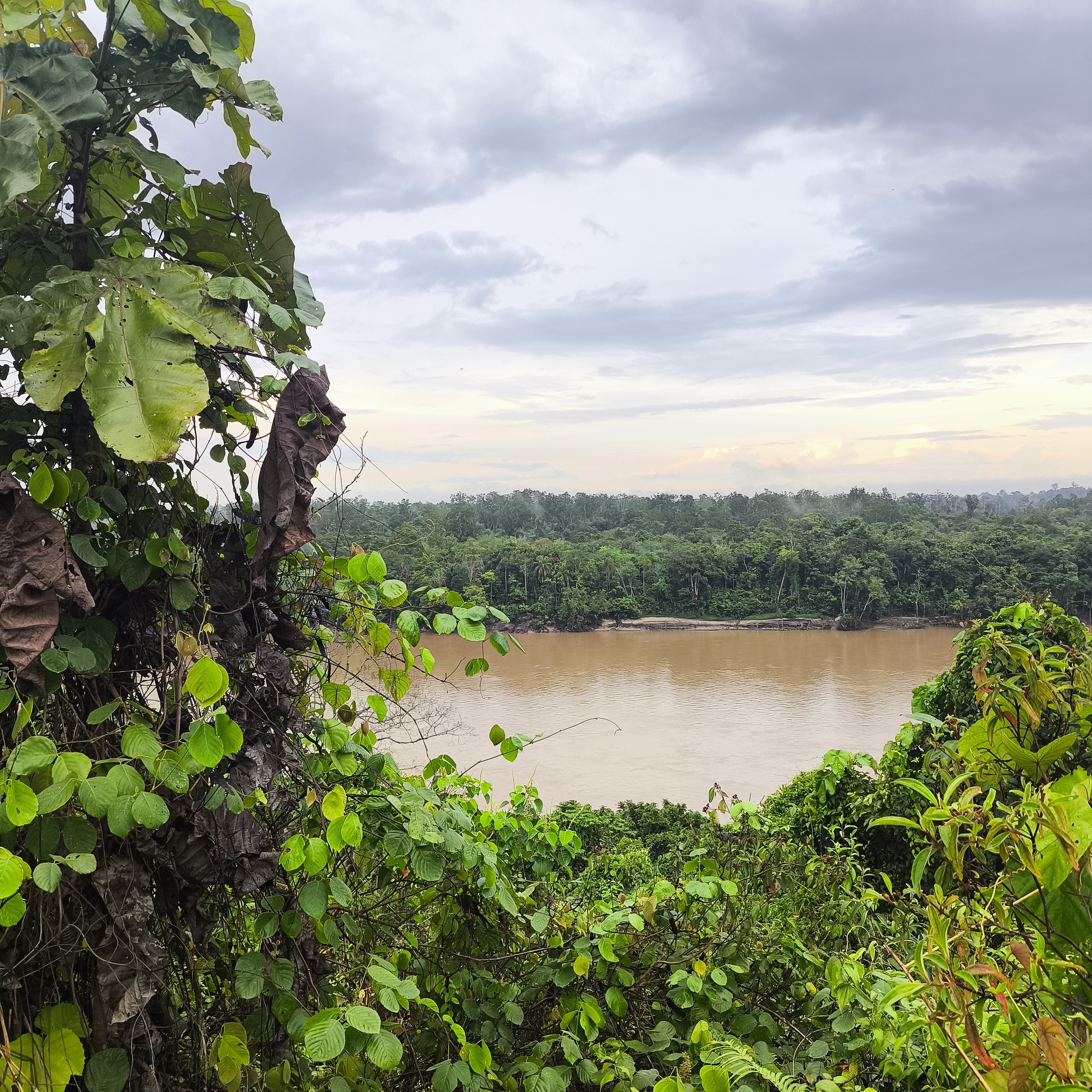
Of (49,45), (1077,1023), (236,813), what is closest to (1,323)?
(49,45)

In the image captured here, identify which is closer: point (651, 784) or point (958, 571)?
point (651, 784)

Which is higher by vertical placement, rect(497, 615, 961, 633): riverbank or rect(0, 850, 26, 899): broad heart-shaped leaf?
rect(0, 850, 26, 899): broad heart-shaped leaf

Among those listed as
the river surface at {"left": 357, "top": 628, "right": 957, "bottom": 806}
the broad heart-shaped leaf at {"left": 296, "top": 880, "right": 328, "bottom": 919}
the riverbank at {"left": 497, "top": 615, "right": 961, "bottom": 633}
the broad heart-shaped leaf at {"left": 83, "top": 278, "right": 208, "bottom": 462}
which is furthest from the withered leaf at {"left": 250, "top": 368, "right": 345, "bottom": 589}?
the riverbank at {"left": 497, "top": 615, "right": 961, "bottom": 633}

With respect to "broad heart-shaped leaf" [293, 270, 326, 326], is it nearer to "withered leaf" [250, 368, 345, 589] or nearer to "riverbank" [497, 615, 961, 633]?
"withered leaf" [250, 368, 345, 589]

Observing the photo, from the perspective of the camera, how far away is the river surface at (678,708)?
10.8 m

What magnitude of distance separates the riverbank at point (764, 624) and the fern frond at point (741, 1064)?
24.6 m

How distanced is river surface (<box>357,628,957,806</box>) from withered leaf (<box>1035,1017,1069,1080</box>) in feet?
18.9

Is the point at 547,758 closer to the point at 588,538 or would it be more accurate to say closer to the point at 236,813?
Result: the point at 236,813

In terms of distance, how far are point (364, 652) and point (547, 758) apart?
38.3ft

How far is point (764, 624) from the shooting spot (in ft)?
86.2

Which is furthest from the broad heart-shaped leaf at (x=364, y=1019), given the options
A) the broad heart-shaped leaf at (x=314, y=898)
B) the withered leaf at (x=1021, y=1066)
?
the withered leaf at (x=1021, y=1066)

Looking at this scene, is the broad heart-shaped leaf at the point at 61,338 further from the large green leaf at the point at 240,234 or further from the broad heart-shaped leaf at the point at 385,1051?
the broad heart-shaped leaf at the point at 385,1051

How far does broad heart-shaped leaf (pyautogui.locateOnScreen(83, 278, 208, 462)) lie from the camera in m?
0.79

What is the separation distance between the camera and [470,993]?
4.29ft
